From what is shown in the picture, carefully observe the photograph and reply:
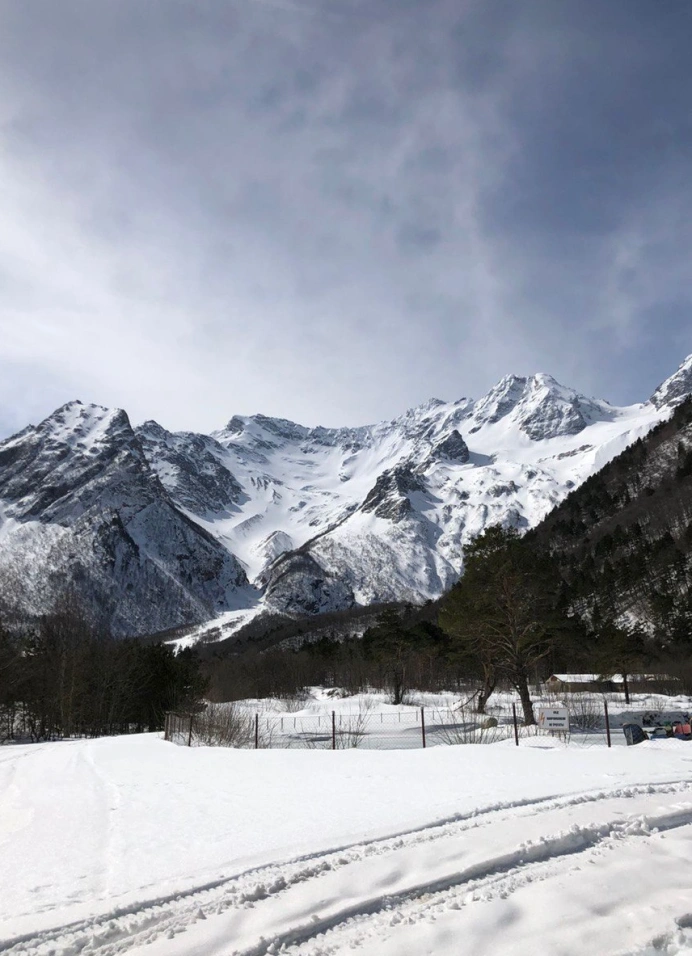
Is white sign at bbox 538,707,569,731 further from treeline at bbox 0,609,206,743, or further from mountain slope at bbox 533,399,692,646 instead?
mountain slope at bbox 533,399,692,646

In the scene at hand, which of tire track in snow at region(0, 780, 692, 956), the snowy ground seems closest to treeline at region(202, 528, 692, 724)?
the snowy ground

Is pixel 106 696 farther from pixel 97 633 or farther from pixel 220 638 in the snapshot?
pixel 220 638

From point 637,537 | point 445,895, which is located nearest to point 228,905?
point 445,895

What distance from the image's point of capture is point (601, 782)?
972cm

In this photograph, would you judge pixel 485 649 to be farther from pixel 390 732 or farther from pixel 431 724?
pixel 431 724

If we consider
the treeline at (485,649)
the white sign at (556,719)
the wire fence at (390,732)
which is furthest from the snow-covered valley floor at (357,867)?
the treeline at (485,649)

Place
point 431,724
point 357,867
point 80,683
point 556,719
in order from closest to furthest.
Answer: point 357,867 → point 556,719 → point 431,724 → point 80,683

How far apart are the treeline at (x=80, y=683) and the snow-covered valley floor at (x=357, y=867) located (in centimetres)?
2777

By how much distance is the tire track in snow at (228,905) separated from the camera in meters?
3.98

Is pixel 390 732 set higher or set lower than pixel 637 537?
lower

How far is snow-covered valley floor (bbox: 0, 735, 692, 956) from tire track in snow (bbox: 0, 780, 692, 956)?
0.02m

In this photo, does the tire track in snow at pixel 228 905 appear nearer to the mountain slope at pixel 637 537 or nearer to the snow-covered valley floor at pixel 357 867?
the snow-covered valley floor at pixel 357 867

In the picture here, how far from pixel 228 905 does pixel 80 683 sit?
40122 mm

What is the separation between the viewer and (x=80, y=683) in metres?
39.7
